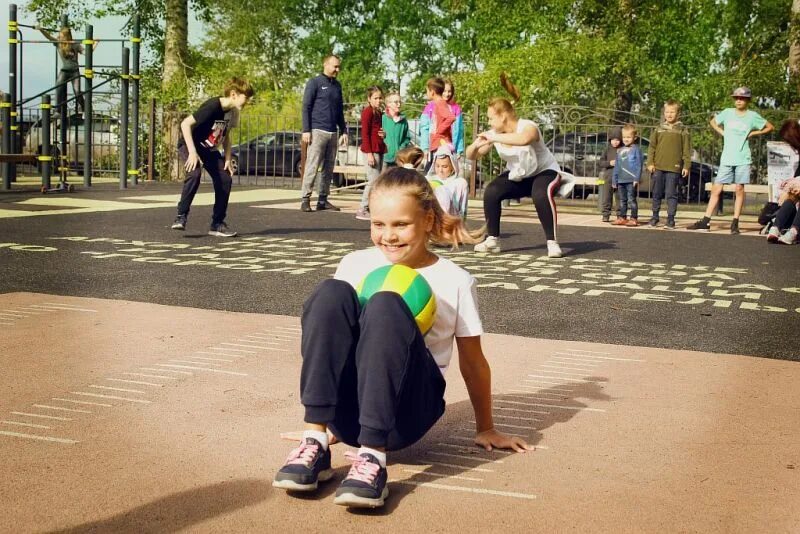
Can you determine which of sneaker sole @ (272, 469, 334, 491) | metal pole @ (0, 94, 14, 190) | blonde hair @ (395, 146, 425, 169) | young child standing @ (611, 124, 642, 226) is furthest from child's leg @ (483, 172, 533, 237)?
metal pole @ (0, 94, 14, 190)

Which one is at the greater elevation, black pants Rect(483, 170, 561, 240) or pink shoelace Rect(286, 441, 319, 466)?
black pants Rect(483, 170, 561, 240)

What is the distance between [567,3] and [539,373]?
92.9 feet

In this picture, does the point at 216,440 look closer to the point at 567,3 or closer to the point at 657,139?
the point at 657,139

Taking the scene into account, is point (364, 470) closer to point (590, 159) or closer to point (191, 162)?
point (191, 162)

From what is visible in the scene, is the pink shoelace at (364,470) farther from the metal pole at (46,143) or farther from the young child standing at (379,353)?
the metal pole at (46,143)

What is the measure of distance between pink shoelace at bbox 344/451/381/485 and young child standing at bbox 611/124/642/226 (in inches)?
552

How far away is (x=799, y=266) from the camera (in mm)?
11117

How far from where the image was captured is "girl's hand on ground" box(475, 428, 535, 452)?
3887 mm

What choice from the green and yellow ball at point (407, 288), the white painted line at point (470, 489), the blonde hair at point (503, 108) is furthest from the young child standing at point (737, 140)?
the white painted line at point (470, 489)

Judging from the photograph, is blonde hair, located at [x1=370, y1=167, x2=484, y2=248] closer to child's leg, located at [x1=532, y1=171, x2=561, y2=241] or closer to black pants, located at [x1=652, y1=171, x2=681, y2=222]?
child's leg, located at [x1=532, y1=171, x2=561, y2=241]

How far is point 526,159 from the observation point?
11.4 meters

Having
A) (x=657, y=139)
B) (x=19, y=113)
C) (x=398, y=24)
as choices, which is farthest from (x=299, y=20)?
(x=657, y=139)

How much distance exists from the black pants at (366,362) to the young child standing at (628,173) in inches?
546

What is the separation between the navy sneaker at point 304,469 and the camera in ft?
10.7
